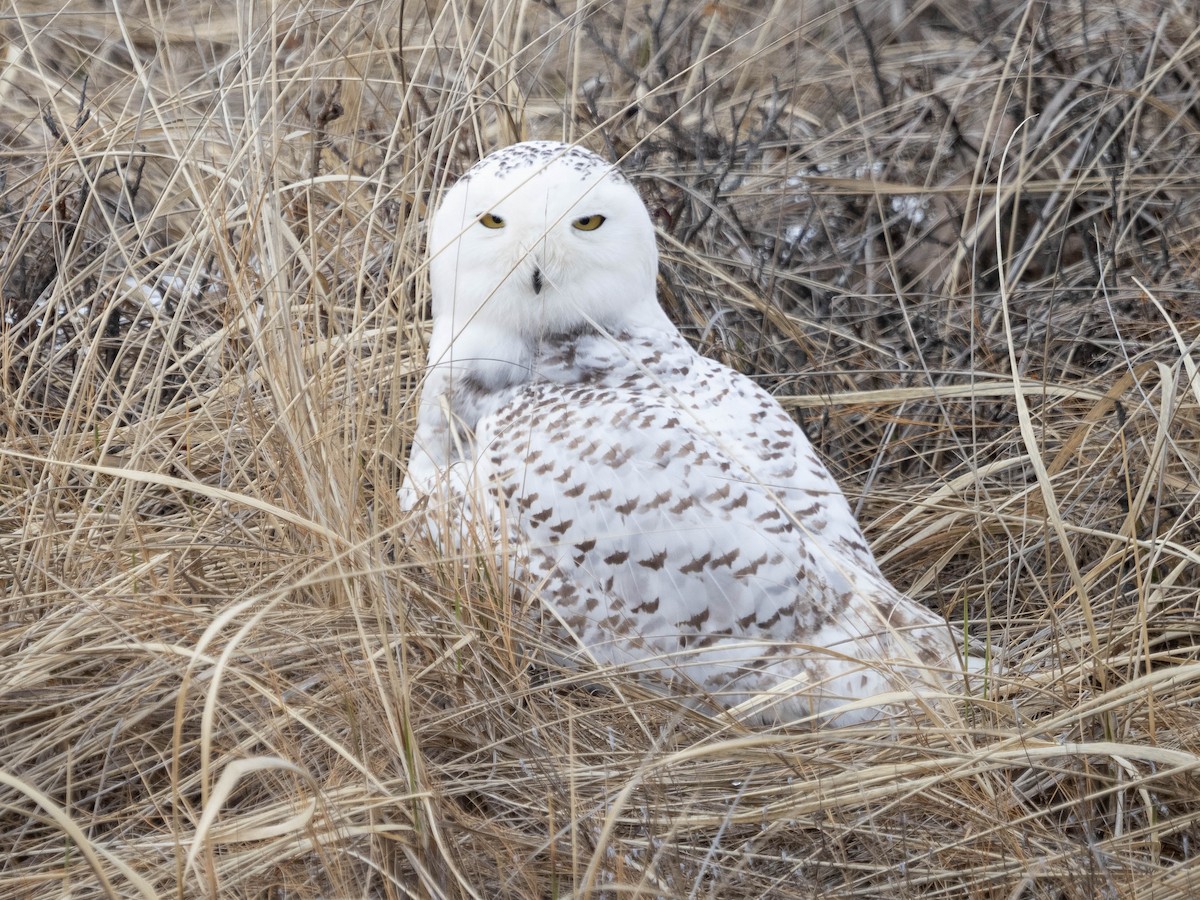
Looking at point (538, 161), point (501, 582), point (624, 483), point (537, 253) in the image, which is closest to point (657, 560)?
point (624, 483)

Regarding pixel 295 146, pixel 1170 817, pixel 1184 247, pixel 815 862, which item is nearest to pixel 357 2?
pixel 295 146

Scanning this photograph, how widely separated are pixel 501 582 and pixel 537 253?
0.63 meters

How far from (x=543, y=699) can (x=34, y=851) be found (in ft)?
2.44

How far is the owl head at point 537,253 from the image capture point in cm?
234

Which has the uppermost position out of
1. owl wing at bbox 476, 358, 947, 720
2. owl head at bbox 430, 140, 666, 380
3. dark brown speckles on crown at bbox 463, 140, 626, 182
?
dark brown speckles on crown at bbox 463, 140, 626, 182

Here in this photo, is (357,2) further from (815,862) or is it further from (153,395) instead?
(815,862)

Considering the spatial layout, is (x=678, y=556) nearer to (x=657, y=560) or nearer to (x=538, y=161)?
(x=657, y=560)

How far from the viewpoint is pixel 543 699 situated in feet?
6.66

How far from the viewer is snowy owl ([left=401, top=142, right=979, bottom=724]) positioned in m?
2.18

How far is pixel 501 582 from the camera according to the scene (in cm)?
214

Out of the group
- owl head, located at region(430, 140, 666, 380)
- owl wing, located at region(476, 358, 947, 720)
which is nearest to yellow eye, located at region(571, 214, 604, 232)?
owl head, located at region(430, 140, 666, 380)

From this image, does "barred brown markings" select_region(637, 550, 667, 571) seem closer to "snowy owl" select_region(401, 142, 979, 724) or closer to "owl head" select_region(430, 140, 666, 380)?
"snowy owl" select_region(401, 142, 979, 724)

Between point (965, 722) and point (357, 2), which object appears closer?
point (965, 722)

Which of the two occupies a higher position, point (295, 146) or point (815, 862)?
point (295, 146)
